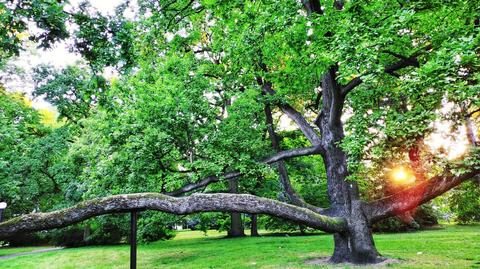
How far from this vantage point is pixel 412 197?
968 cm

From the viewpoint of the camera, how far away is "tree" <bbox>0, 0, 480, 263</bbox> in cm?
599

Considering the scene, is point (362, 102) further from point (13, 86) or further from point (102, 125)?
point (13, 86)

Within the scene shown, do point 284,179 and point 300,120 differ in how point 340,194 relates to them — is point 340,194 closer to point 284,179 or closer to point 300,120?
point 284,179

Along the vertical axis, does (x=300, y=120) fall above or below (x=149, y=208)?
above

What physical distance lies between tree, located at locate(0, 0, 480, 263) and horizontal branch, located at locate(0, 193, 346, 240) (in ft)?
0.07

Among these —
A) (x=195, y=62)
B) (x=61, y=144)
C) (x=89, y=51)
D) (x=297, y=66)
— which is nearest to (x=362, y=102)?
(x=297, y=66)

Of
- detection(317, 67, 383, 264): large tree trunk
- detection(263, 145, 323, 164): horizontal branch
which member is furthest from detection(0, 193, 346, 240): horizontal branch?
detection(263, 145, 323, 164): horizontal branch

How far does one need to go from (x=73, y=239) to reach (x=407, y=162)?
964 inches

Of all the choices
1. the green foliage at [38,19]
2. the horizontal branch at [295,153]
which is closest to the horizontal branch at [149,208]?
the green foliage at [38,19]

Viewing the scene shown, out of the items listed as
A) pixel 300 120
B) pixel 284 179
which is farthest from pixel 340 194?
pixel 300 120

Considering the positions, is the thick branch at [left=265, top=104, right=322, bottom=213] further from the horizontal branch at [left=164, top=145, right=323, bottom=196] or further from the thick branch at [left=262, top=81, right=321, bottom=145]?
the horizontal branch at [left=164, top=145, right=323, bottom=196]

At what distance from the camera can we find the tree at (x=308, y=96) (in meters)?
5.99

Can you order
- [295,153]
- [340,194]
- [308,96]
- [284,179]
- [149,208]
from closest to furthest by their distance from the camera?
[149,208], [340,194], [295,153], [284,179], [308,96]

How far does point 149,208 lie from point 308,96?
9.56m
